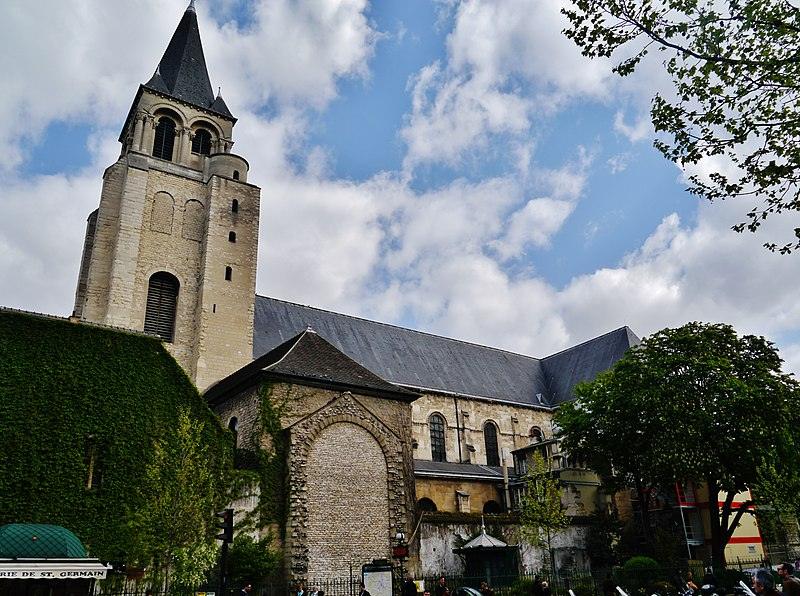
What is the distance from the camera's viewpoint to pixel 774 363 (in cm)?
2497

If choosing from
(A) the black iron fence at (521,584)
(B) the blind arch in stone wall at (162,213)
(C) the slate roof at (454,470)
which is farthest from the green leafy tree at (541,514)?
(B) the blind arch in stone wall at (162,213)

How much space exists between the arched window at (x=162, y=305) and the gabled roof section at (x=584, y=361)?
23.8m

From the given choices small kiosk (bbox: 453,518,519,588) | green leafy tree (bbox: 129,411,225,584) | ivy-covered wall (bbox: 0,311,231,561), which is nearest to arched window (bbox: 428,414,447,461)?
→ small kiosk (bbox: 453,518,519,588)

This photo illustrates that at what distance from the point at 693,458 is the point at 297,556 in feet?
48.5

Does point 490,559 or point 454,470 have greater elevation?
point 454,470

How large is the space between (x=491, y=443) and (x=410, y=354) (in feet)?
23.5

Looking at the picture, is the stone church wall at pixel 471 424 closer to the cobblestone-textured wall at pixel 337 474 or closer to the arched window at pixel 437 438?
the arched window at pixel 437 438

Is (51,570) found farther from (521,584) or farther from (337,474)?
(521,584)

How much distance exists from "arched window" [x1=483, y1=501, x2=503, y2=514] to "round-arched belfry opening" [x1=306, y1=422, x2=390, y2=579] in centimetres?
1165

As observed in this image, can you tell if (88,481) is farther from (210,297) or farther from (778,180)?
(778,180)

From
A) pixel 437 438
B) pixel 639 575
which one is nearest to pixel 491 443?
pixel 437 438

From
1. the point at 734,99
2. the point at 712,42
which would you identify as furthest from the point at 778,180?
the point at 712,42

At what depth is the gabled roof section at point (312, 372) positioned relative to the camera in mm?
21797

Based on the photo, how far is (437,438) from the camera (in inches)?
1382
